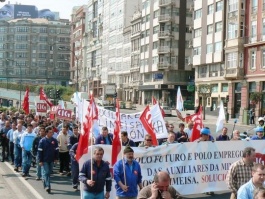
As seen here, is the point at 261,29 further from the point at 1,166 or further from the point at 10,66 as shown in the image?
the point at 10,66

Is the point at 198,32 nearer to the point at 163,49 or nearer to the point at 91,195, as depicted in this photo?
the point at 163,49

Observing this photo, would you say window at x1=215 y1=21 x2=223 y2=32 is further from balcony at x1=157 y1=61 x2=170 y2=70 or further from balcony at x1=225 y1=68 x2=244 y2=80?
balcony at x1=157 y1=61 x2=170 y2=70

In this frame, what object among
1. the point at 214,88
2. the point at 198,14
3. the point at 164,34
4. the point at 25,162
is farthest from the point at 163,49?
the point at 25,162

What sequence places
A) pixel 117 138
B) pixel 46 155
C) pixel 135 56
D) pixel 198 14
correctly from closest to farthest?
pixel 117 138, pixel 46 155, pixel 198 14, pixel 135 56

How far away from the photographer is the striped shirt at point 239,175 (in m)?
7.98

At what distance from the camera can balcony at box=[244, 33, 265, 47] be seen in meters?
51.3

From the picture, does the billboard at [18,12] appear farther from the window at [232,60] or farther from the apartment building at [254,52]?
the apartment building at [254,52]

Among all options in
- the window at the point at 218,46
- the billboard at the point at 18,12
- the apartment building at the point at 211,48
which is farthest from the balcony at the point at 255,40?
the billboard at the point at 18,12

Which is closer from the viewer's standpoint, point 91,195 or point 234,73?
point 91,195

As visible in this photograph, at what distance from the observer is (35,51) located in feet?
529

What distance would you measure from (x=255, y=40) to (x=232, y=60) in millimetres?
4542

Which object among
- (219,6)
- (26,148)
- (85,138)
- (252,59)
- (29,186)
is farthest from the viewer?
(219,6)

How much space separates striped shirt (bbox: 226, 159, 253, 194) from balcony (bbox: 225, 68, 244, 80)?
1881 inches

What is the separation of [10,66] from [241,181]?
161212mm
